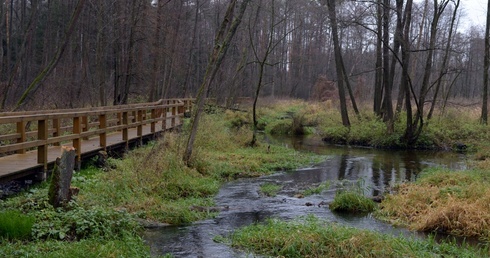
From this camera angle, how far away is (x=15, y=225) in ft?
22.8

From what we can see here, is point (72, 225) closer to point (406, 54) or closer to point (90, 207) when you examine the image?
point (90, 207)

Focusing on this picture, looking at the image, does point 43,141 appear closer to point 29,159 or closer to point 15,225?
point 29,159

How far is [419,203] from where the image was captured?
36.4ft

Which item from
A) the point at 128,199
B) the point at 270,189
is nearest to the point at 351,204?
the point at 270,189

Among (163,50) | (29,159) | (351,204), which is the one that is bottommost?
(351,204)

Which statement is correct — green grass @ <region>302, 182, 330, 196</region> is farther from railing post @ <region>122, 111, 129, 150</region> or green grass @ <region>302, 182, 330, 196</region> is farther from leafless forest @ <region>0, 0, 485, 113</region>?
leafless forest @ <region>0, 0, 485, 113</region>

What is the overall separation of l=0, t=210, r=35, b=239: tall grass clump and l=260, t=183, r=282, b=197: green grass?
683 cm

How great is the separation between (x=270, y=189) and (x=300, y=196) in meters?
1.01

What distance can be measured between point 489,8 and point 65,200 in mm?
27028

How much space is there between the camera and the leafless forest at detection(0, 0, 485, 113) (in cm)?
2369

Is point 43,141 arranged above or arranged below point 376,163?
above

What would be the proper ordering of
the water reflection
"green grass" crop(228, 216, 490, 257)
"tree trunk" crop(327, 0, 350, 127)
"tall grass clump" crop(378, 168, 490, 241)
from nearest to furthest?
"green grass" crop(228, 216, 490, 257) < "tall grass clump" crop(378, 168, 490, 241) < the water reflection < "tree trunk" crop(327, 0, 350, 127)

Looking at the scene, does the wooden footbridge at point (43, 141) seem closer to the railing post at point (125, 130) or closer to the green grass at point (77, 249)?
the railing post at point (125, 130)

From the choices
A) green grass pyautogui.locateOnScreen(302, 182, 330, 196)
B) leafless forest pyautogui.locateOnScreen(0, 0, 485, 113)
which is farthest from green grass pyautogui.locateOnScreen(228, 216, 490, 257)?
leafless forest pyautogui.locateOnScreen(0, 0, 485, 113)
